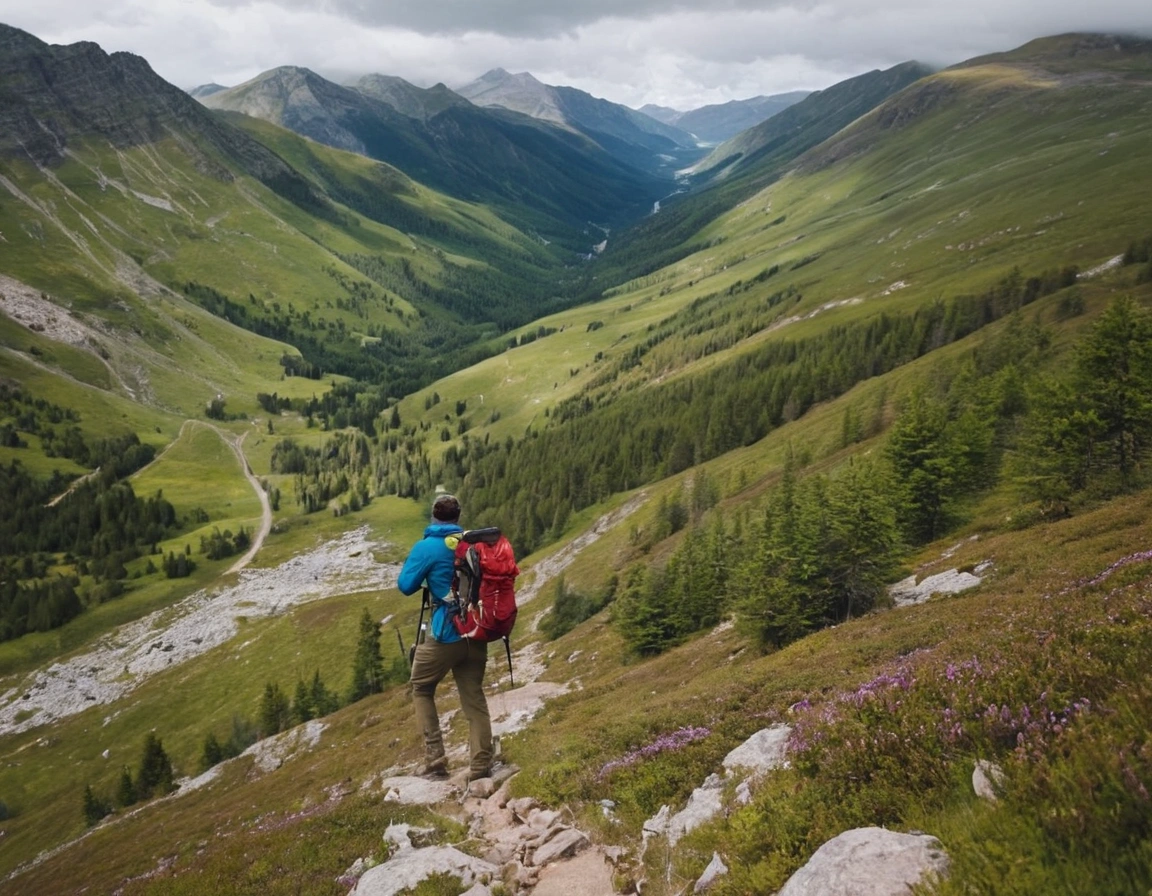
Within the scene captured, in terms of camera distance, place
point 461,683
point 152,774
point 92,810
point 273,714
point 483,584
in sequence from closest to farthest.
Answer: point 483,584 → point 461,683 → point 92,810 → point 152,774 → point 273,714

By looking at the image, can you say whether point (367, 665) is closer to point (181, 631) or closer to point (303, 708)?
point (303, 708)

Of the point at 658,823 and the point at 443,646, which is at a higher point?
the point at 443,646

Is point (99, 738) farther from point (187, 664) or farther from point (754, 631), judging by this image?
point (754, 631)

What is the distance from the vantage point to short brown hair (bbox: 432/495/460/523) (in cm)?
1418

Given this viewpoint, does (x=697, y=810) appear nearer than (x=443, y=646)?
Yes

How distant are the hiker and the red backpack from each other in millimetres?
269

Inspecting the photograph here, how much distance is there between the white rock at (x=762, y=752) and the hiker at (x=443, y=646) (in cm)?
556

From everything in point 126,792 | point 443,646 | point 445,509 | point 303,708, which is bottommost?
point 126,792

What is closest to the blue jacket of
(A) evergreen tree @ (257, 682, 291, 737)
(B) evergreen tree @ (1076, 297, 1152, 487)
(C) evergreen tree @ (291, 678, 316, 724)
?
(B) evergreen tree @ (1076, 297, 1152, 487)

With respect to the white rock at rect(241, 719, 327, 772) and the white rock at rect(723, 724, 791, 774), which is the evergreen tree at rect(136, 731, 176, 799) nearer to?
the white rock at rect(241, 719, 327, 772)

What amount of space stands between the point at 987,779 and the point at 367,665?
87.5m

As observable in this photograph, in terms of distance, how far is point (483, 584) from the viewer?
1390 centimetres

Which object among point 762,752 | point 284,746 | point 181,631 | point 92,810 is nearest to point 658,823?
point 762,752

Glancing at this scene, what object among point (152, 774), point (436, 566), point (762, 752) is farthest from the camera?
point (152, 774)
